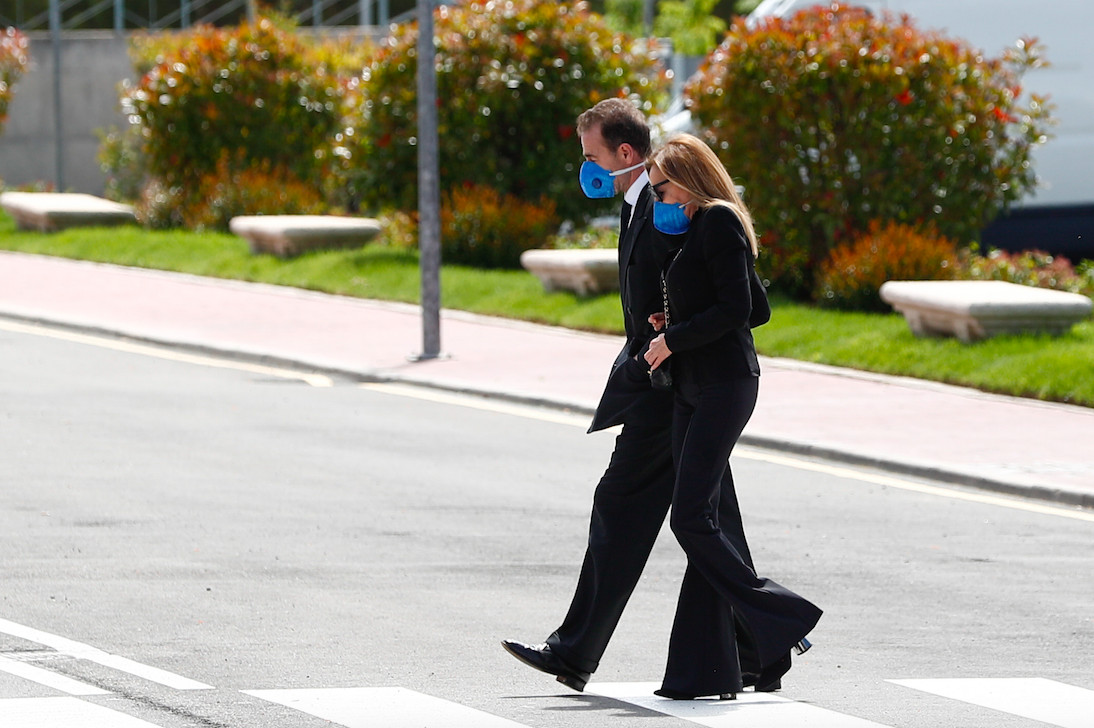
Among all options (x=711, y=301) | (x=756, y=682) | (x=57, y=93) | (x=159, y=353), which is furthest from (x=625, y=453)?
(x=57, y=93)

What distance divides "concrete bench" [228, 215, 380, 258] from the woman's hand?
14.9m

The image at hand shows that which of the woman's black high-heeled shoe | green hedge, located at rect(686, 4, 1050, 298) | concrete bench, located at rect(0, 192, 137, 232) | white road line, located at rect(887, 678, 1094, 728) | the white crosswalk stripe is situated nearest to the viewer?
the white crosswalk stripe

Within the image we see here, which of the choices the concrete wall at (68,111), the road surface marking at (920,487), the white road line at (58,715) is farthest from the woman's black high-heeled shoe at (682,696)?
the concrete wall at (68,111)

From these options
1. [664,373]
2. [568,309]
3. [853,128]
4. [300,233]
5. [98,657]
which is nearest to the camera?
[664,373]

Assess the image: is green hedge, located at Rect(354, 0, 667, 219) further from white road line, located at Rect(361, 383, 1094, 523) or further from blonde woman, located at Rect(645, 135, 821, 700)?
blonde woman, located at Rect(645, 135, 821, 700)

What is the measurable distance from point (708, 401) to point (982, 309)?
868cm

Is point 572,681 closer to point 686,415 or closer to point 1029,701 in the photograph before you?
point 686,415

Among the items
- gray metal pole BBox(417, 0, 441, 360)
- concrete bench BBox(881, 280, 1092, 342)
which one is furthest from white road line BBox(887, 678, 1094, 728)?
gray metal pole BBox(417, 0, 441, 360)

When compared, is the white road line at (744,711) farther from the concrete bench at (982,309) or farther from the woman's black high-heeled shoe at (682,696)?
the concrete bench at (982,309)

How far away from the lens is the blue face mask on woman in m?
5.80

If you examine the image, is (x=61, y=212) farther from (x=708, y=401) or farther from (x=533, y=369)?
(x=708, y=401)

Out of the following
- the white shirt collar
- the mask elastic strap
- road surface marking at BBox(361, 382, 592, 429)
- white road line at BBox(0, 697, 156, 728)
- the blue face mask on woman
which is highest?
the mask elastic strap

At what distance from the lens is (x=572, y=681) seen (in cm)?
608

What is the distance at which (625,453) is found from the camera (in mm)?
6078
